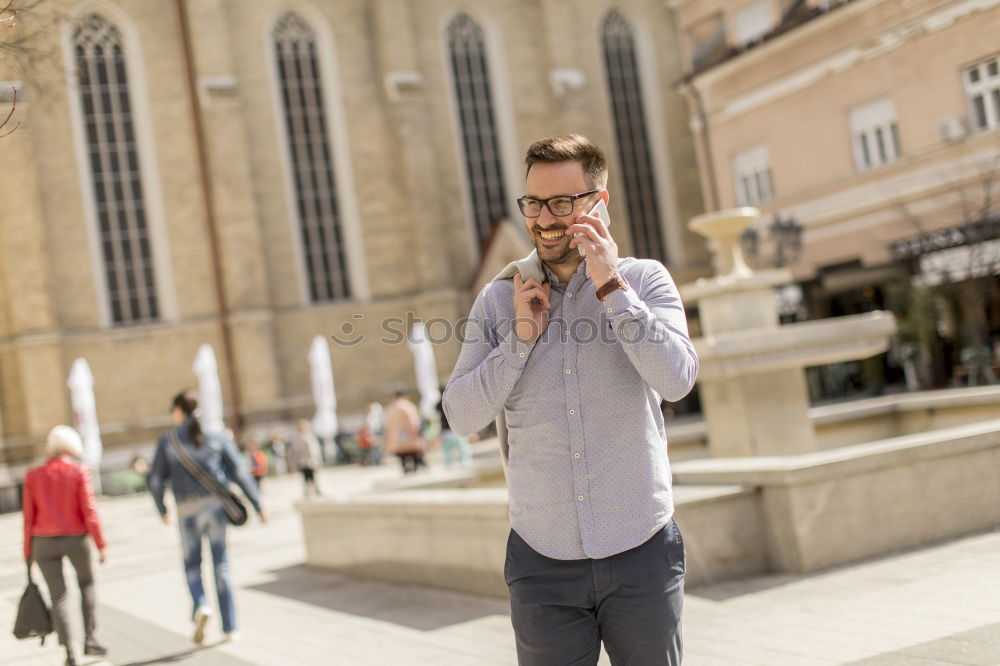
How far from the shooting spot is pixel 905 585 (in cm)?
642

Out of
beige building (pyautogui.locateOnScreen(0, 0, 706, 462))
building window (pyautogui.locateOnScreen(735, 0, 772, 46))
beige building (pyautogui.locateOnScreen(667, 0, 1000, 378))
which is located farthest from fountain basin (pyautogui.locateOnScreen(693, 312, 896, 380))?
beige building (pyautogui.locateOnScreen(0, 0, 706, 462))

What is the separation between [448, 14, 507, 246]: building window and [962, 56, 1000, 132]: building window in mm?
14739

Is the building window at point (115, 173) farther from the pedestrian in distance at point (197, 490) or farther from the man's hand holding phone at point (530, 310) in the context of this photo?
the man's hand holding phone at point (530, 310)

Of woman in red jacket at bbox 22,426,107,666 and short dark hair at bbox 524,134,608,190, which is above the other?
short dark hair at bbox 524,134,608,190

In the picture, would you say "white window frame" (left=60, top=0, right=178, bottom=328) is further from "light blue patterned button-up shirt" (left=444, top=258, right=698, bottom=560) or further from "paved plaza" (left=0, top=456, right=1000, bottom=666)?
"light blue patterned button-up shirt" (left=444, top=258, right=698, bottom=560)

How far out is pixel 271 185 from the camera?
102ft

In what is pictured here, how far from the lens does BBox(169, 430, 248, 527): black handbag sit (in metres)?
7.89

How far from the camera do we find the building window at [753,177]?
92.9ft

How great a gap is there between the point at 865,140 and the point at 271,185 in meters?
16.2

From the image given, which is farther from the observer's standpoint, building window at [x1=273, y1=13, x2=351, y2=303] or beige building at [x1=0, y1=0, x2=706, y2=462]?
building window at [x1=273, y1=13, x2=351, y2=303]

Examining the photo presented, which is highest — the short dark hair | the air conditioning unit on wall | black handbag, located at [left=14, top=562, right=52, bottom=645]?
the air conditioning unit on wall

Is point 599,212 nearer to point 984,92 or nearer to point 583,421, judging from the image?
point 583,421

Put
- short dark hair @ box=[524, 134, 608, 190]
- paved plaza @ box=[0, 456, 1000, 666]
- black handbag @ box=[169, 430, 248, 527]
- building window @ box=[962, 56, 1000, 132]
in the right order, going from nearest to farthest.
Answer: short dark hair @ box=[524, 134, 608, 190]
paved plaza @ box=[0, 456, 1000, 666]
black handbag @ box=[169, 430, 248, 527]
building window @ box=[962, 56, 1000, 132]

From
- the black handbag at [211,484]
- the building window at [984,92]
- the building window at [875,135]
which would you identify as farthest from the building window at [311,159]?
the black handbag at [211,484]
